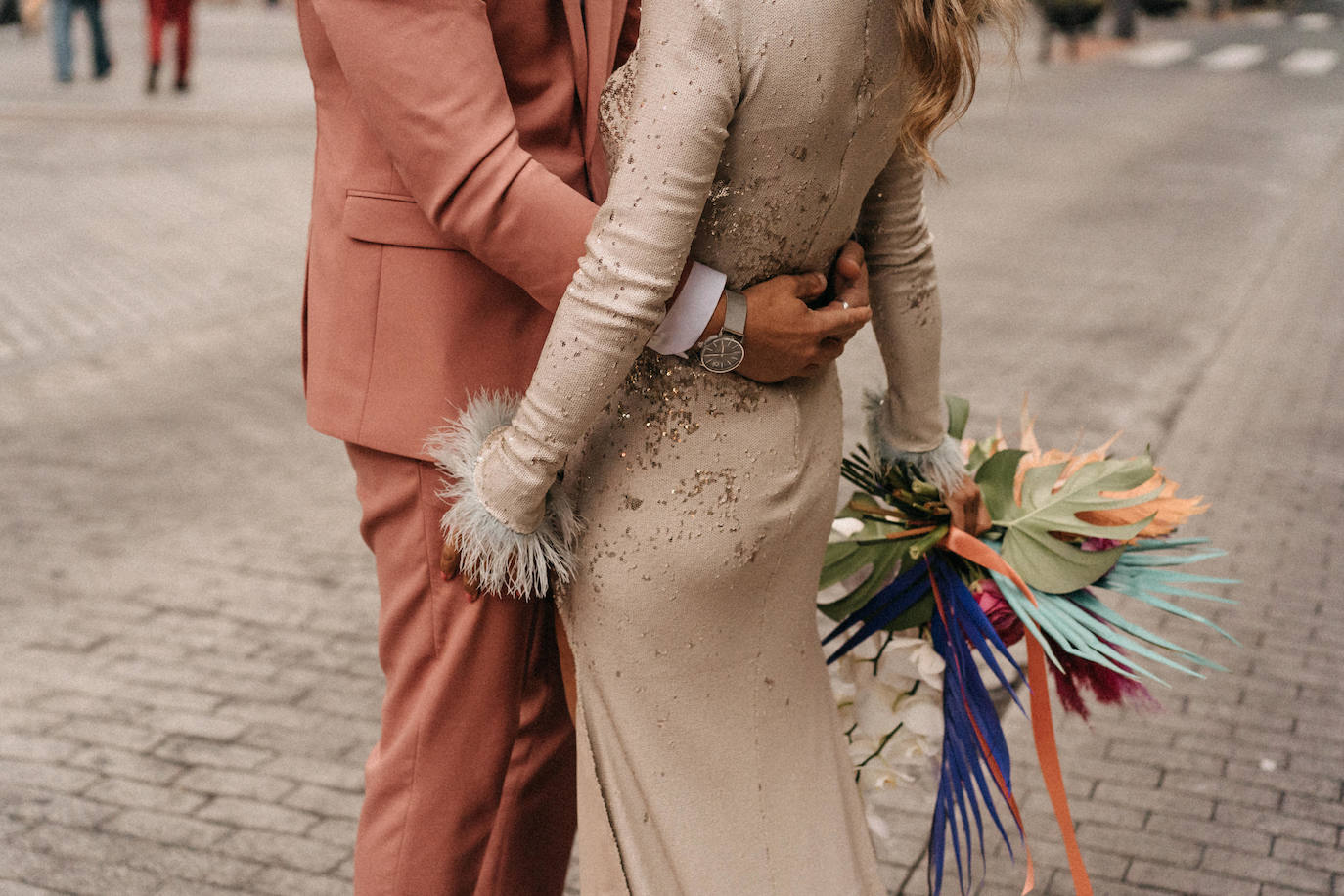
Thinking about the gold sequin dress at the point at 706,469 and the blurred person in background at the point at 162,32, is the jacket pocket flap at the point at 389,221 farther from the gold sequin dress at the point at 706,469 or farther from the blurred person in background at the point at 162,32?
the blurred person in background at the point at 162,32

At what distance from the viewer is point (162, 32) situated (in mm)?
14672

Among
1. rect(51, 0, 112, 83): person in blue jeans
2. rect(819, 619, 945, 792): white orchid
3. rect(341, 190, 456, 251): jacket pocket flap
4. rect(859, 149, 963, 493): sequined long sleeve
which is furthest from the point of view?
rect(51, 0, 112, 83): person in blue jeans

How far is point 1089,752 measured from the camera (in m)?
3.58

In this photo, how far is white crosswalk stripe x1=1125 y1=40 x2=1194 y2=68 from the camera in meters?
25.0

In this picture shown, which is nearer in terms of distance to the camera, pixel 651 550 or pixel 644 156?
pixel 644 156

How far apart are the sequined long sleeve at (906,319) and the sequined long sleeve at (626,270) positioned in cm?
45

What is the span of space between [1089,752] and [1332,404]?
3.76 meters

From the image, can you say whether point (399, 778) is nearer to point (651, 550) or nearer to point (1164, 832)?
point (651, 550)

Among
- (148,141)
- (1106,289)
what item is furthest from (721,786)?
(148,141)

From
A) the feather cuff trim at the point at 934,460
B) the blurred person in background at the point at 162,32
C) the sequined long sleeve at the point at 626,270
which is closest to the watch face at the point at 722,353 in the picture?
the sequined long sleeve at the point at 626,270

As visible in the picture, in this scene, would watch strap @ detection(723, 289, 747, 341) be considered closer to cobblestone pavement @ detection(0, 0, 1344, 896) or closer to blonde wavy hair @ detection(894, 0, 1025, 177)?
blonde wavy hair @ detection(894, 0, 1025, 177)

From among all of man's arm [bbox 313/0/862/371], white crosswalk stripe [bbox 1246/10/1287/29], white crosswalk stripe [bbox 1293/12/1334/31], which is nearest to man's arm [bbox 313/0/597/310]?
man's arm [bbox 313/0/862/371]

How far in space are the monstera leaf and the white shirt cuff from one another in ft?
2.75

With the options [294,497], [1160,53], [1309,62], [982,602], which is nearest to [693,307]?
[982,602]
